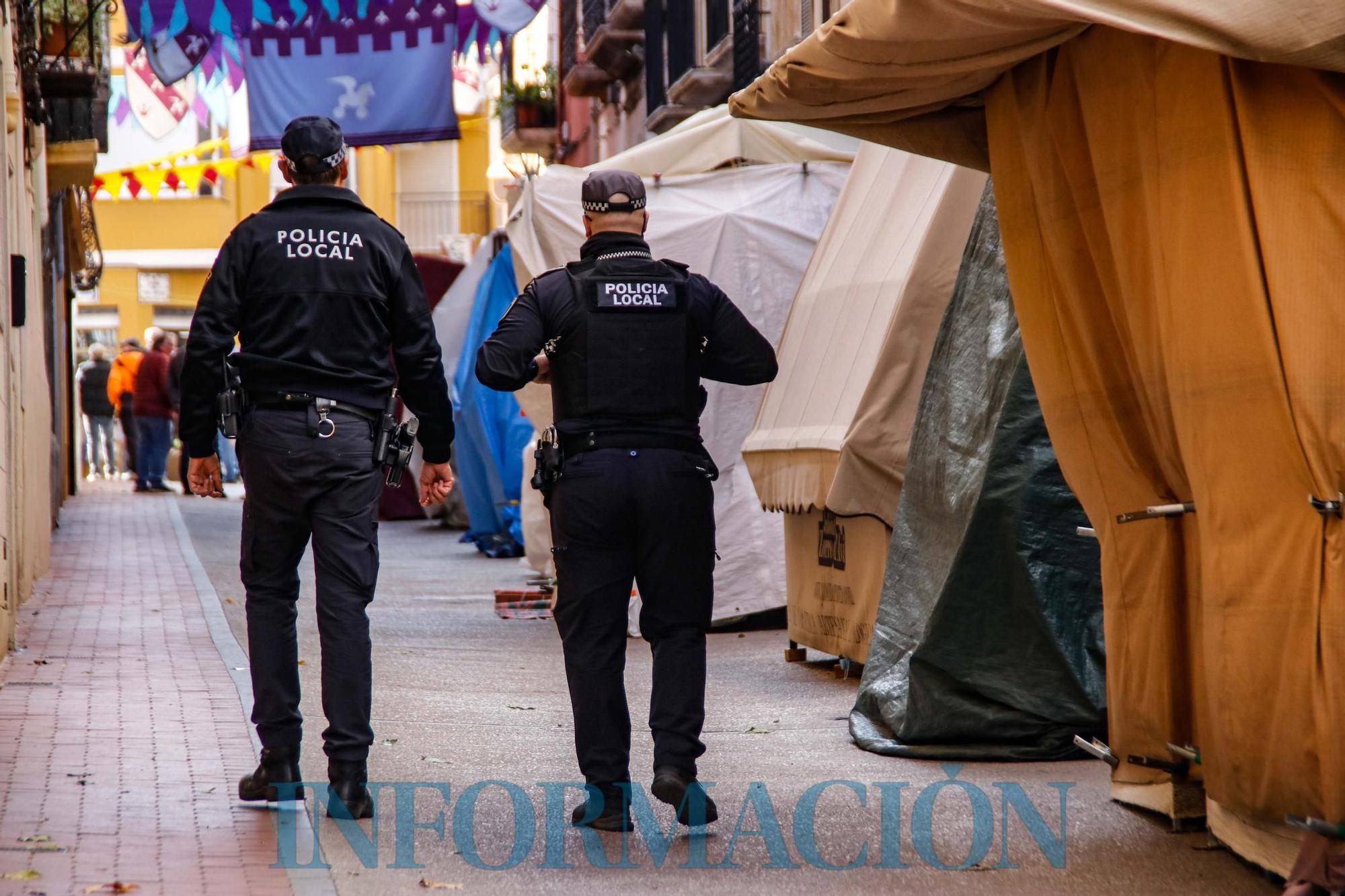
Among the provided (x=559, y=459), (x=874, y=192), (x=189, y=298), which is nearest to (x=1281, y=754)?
(x=559, y=459)

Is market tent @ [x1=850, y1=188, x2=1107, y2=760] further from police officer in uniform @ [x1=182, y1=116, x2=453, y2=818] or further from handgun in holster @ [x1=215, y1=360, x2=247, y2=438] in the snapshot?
handgun in holster @ [x1=215, y1=360, x2=247, y2=438]

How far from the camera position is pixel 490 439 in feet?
54.3

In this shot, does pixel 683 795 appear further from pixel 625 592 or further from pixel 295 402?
pixel 295 402

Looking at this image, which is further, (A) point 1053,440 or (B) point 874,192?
(B) point 874,192

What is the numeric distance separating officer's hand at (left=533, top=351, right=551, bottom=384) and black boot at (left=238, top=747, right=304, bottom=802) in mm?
1299

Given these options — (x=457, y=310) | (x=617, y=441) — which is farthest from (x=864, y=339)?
(x=457, y=310)

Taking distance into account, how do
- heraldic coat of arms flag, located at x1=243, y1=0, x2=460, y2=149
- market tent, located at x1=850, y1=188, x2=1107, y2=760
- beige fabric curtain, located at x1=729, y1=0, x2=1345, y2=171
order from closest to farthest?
1. beige fabric curtain, located at x1=729, y1=0, x2=1345, y2=171
2. market tent, located at x1=850, y1=188, x2=1107, y2=760
3. heraldic coat of arms flag, located at x1=243, y1=0, x2=460, y2=149

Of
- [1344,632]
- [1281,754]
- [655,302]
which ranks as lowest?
[1281,754]

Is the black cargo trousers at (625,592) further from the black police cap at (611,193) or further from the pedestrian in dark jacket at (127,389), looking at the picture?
the pedestrian in dark jacket at (127,389)

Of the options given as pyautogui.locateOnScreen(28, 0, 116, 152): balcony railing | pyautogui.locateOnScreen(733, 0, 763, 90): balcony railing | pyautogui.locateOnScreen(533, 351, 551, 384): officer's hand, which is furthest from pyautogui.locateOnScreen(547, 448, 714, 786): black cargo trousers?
pyautogui.locateOnScreen(733, 0, 763, 90): balcony railing

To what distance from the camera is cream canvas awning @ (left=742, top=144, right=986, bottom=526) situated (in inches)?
311

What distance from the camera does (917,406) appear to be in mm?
7527

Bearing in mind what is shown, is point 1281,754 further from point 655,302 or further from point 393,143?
point 393,143

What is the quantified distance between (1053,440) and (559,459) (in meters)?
1.44
